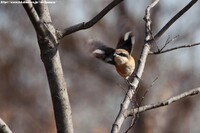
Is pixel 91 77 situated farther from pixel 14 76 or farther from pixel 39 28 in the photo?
pixel 39 28

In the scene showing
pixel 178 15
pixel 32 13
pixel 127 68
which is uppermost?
pixel 32 13

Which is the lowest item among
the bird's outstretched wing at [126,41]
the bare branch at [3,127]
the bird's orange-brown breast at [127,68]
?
the bird's orange-brown breast at [127,68]

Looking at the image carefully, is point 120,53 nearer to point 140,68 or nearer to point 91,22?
point 140,68

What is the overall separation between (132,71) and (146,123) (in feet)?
13.5

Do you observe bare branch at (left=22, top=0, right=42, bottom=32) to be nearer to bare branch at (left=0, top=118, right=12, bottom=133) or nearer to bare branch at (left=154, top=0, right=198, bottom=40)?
bare branch at (left=0, top=118, right=12, bottom=133)

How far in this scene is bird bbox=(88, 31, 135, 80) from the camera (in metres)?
0.96

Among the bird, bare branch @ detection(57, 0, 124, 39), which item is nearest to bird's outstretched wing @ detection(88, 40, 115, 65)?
the bird

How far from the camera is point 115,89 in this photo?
209 inches

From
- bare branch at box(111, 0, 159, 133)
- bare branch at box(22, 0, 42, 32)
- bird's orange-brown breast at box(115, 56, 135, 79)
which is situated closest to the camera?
bare branch at box(22, 0, 42, 32)

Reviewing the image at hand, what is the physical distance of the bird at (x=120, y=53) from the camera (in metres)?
0.96

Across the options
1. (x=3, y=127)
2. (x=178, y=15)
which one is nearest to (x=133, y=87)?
(x=178, y=15)

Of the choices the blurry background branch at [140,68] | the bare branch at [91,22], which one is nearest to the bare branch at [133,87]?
the blurry background branch at [140,68]

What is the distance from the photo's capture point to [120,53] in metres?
1.02

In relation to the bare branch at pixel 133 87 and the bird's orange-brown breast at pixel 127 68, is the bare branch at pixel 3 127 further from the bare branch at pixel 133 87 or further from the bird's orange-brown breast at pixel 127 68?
the bird's orange-brown breast at pixel 127 68
